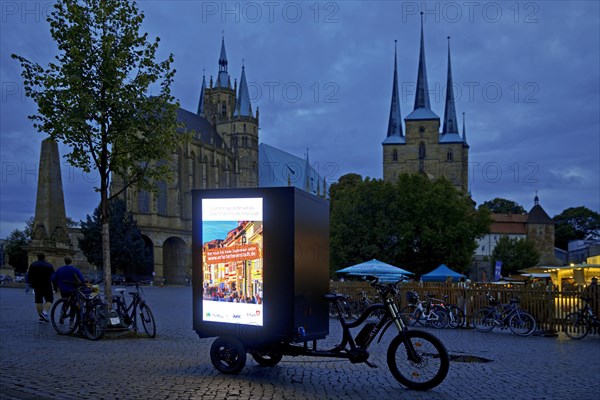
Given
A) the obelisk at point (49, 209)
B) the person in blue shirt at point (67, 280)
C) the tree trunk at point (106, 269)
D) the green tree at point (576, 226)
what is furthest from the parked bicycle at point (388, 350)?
the green tree at point (576, 226)

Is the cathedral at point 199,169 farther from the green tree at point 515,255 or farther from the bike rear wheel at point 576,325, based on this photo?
the bike rear wheel at point 576,325

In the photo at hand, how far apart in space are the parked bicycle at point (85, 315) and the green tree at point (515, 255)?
78.4 m

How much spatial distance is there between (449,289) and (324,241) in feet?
41.6

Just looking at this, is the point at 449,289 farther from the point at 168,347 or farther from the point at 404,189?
the point at 404,189

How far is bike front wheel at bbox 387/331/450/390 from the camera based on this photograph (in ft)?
24.6

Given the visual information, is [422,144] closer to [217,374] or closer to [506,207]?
[506,207]

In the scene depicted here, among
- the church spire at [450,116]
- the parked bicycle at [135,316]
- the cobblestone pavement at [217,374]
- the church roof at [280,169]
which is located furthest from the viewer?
the church roof at [280,169]

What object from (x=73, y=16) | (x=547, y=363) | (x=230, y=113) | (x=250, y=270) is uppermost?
(x=230, y=113)

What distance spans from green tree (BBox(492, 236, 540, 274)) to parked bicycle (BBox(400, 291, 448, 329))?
6903cm

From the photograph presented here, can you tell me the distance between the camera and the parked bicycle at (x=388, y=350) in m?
7.55

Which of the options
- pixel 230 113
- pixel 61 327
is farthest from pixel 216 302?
pixel 230 113

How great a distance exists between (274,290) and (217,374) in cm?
137

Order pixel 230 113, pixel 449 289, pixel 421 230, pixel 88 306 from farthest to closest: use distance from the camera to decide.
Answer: pixel 230 113 → pixel 421 230 → pixel 449 289 → pixel 88 306

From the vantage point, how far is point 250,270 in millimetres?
8383
